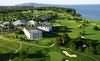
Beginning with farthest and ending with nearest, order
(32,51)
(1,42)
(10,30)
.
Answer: (10,30) → (1,42) → (32,51)

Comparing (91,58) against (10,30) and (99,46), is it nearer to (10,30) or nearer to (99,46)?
(99,46)

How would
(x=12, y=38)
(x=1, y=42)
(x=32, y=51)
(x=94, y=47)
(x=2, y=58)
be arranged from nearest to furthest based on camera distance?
(x=2, y=58), (x=32, y=51), (x=94, y=47), (x=1, y=42), (x=12, y=38)

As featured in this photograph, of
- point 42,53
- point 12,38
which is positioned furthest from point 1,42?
point 42,53

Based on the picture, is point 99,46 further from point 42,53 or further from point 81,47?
point 42,53

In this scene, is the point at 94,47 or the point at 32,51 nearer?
the point at 32,51

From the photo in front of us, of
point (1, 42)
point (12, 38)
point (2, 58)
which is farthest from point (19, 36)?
point (2, 58)

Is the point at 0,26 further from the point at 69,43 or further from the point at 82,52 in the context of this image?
the point at 82,52

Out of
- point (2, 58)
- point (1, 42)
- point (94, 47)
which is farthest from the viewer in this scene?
point (1, 42)

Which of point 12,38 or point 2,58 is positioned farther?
point 12,38

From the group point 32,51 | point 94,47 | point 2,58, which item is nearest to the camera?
point 2,58
